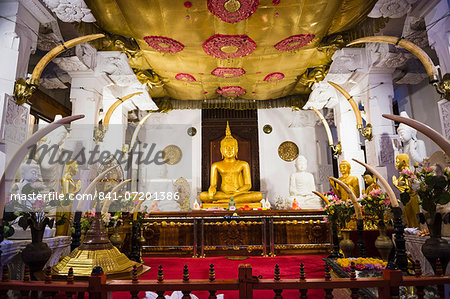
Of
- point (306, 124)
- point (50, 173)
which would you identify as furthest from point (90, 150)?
point (306, 124)

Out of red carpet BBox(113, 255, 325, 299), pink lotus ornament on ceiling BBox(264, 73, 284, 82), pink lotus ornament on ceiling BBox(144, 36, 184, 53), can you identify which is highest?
pink lotus ornament on ceiling BBox(264, 73, 284, 82)

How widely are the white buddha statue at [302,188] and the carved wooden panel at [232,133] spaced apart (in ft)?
4.37

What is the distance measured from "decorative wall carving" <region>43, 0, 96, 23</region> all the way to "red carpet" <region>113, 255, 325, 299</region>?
3.38 metres

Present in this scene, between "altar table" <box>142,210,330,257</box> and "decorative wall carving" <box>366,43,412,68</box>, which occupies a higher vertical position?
"decorative wall carving" <box>366,43,412,68</box>

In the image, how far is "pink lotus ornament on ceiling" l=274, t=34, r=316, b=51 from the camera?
16.0ft

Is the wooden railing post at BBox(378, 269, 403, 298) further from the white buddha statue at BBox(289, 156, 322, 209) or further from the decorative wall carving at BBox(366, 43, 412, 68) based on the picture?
the white buddha statue at BBox(289, 156, 322, 209)

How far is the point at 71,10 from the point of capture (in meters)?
3.88

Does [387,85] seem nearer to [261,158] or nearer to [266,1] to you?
[266,1]

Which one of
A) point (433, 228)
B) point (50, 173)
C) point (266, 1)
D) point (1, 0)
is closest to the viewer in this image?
point (433, 228)

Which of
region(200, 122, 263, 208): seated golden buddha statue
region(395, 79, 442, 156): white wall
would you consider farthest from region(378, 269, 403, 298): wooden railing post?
region(200, 122, 263, 208): seated golden buddha statue

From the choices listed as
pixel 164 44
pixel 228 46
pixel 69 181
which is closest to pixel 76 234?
pixel 69 181

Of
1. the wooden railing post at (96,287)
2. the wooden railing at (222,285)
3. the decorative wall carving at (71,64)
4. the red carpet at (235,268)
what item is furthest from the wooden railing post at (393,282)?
the decorative wall carving at (71,64)

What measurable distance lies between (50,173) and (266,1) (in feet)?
13.4

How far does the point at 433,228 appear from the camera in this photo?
209 centimetres
